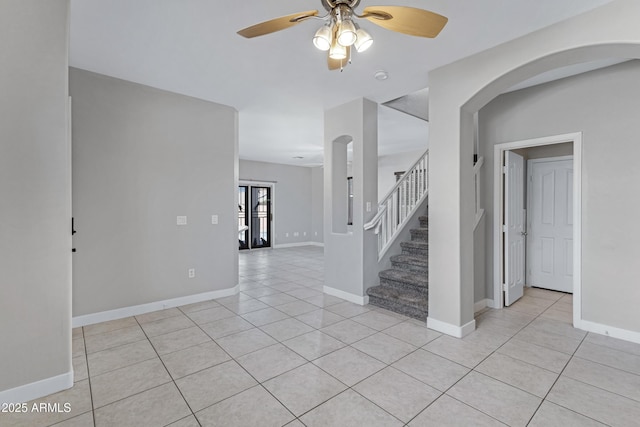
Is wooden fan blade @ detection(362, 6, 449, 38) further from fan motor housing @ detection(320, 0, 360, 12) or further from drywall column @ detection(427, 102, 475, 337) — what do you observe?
drywall column @ detection(427, 102, 475, 337)

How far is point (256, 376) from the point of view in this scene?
227 centimetres

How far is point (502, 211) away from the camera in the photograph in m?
3.80

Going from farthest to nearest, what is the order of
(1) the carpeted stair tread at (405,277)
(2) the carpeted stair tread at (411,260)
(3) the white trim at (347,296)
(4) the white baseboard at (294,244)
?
(4) the white baseboard at (294,244), (2) the carpeted stair tread at (411,260), (3) the white trim at (347,296), (1) the carpeted stair tread at (405,277)

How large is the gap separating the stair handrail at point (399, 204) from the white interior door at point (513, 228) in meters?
1.12

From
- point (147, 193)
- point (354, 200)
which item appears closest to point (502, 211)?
point (354, 200)

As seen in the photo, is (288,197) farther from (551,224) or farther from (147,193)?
(551,224)

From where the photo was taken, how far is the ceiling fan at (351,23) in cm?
161

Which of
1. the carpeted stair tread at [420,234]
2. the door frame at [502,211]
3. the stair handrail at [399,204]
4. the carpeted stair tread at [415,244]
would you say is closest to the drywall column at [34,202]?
the stair handrail at [399,204]

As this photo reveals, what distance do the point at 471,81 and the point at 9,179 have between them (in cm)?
377

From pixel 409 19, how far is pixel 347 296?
338cm

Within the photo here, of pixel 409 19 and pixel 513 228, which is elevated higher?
pixel 409 19

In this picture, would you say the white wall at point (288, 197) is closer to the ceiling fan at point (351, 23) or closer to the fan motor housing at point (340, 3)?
the ceiling fan at point (351, 23)

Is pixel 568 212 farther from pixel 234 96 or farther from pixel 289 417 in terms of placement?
pixel 234 96

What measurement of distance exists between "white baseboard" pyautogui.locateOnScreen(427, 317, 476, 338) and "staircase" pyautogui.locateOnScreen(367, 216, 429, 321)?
0.21 metres
